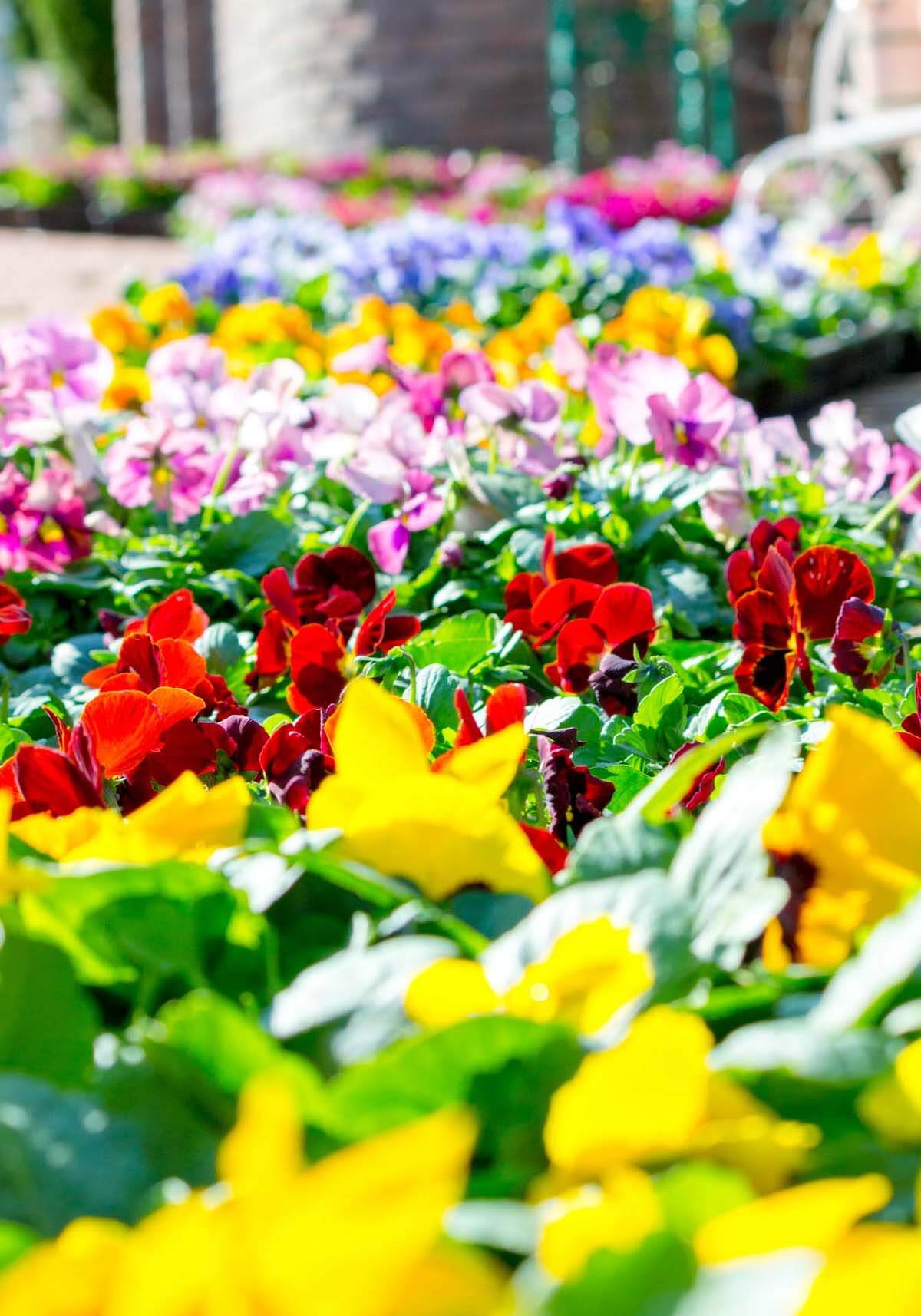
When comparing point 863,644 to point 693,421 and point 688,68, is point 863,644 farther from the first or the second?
point 688,68

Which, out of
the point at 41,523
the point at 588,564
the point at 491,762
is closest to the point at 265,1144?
the point at 491,762

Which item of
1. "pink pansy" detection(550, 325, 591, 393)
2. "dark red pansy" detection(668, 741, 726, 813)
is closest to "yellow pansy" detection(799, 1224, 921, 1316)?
"dark red pansy" detection(668, 741, 726, 813)

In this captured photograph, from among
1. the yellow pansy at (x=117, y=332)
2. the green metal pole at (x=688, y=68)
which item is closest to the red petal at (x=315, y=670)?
the yellow pansy at (x=117, y=332)

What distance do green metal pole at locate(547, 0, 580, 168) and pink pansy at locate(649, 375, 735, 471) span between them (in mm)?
14452

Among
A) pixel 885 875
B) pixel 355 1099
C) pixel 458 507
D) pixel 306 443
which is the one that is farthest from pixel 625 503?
pixel 355 1099

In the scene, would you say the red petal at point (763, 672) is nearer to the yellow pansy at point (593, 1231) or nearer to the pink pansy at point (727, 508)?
the pink pansy at point (727, 508)

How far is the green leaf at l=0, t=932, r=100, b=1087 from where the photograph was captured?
67cm

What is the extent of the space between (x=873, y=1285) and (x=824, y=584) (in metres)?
0.95

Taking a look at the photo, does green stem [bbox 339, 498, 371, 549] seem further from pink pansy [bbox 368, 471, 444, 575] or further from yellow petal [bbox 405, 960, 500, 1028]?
yellow petal [bbox 405, 960, 500, 1028]

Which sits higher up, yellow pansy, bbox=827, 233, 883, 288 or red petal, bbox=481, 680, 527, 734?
red petal, bbox=481, 680, 527, 734

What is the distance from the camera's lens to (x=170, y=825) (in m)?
0.82

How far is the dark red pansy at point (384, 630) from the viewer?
1.38 metres

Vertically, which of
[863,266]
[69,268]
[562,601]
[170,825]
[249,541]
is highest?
[170,825]

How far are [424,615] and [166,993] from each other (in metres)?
1.10
